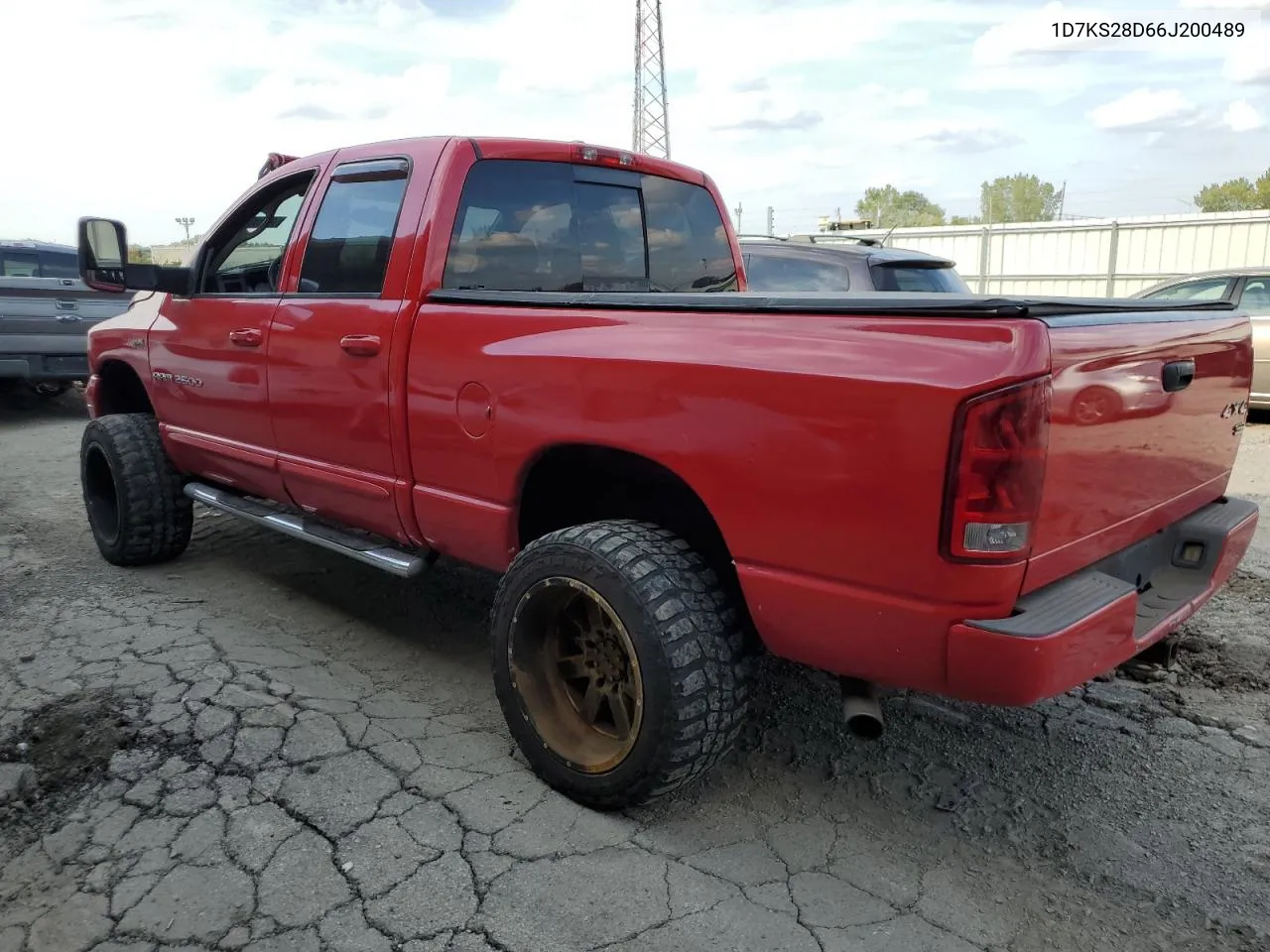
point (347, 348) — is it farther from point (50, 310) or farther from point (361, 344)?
point (50, 310)

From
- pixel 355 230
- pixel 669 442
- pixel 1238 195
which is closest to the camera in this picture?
pixel 669 442

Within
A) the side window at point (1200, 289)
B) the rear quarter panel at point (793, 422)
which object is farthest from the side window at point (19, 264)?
the side window at point (1200, 289)

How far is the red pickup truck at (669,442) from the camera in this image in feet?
6.78

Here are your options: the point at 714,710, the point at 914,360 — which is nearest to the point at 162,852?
the point at 714,710

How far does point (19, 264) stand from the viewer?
33.5 ft

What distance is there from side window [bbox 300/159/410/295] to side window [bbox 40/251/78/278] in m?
8.57

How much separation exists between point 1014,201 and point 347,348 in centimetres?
6895

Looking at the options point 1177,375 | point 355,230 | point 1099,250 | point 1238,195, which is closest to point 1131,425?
point 1177,375

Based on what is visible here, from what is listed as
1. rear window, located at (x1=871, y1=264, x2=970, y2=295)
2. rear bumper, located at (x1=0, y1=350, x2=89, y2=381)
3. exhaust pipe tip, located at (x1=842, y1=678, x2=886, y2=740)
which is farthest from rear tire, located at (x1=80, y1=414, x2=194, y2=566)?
rear bumper, located at (x1=0, y1=350, x2=89, y2=381)

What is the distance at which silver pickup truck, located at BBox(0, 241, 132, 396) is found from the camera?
9031mm

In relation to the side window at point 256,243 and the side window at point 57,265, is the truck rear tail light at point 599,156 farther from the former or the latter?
the side window at point 57,265

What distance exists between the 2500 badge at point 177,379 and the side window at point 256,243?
40cm

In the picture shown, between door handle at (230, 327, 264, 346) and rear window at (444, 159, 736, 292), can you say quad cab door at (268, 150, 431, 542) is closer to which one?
door handle at (230, 327, 264, 346)

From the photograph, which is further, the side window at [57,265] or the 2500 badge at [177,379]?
the side window at [57,265]
